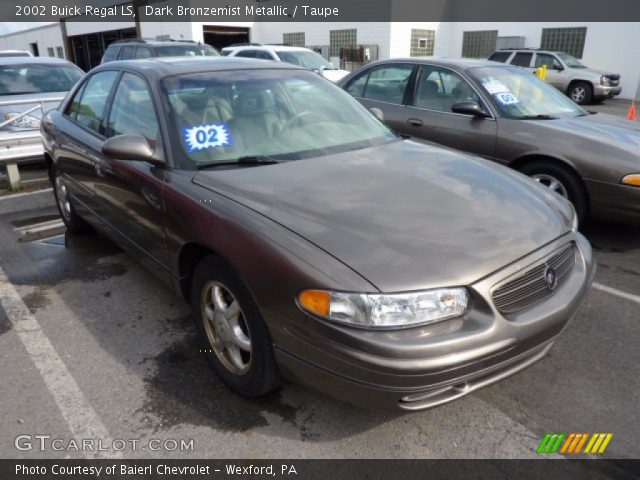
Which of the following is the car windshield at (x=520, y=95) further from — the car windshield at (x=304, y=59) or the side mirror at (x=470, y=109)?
the car windshield at (x=304, y=59)

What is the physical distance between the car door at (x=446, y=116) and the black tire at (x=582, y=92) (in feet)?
43.9

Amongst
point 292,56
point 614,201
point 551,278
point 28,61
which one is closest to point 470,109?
point 614,201

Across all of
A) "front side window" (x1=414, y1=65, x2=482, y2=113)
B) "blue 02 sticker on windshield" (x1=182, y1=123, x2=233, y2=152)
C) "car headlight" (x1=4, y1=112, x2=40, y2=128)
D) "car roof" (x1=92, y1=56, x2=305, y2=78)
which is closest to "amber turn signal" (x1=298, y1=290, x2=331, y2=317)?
"blue 02 sticker on windshield" (x1=182, y1=123, x2=233, y2=152)

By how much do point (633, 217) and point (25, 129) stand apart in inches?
288

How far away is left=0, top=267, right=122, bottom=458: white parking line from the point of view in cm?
246

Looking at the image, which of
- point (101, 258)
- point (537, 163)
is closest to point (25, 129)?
point (101, 258)

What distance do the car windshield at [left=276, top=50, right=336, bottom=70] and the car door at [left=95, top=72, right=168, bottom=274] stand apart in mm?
10178

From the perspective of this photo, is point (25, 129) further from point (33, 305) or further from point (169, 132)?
point (169, 132)

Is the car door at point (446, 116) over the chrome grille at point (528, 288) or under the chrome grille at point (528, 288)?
over

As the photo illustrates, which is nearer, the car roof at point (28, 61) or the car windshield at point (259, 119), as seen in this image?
the car windshield at point (259, 119)

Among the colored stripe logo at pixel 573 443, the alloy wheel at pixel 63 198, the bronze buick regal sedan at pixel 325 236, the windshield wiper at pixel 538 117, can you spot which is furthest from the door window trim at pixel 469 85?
the alloy wheel at pixel 63 198

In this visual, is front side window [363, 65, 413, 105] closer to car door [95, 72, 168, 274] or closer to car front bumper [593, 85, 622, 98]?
car door [95, 72, 168, 274]

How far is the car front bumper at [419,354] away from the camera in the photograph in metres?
1.96

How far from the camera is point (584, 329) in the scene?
10.7ft
